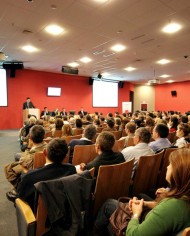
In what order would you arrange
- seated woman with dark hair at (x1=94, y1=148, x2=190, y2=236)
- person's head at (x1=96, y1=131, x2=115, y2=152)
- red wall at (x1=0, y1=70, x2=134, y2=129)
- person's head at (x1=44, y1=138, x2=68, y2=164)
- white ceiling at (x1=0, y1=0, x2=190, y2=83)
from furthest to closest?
red wall at (x1=0, y1=70, x2=134, y2=129), white ceiling at (x1=0, y1=0, x2=190, y2=83), person's head at (x1=96, y1=131, x2=115, y2=152), person's head at (x1=44, y1=138, x2=68, y2=164), seated woman with dark hair at (x1=94, y1=148, x2=190, y2=236)

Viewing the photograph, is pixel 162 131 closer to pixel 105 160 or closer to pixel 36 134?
pixel 105 160

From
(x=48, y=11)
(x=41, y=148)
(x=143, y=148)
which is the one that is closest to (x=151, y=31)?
(x=48, y=11)

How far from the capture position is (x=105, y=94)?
1606cm

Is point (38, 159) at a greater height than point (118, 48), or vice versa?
point (118, 48)

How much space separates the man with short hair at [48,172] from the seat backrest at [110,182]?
29 cm

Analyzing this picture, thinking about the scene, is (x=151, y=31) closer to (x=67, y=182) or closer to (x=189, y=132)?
(x=189, y=132)

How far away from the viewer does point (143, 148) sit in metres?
2.72

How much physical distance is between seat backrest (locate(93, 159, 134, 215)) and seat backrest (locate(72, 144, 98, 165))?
98cm

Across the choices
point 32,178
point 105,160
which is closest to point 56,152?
point 32,178

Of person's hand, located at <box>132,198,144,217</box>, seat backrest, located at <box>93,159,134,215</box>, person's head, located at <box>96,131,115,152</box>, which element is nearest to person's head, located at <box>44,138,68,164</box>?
seat backrest, located at <box>93,159,134,215</box>

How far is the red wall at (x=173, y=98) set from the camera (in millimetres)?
16734

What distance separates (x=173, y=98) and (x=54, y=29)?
14.5 m

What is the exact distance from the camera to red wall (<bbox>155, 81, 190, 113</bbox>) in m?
16.7

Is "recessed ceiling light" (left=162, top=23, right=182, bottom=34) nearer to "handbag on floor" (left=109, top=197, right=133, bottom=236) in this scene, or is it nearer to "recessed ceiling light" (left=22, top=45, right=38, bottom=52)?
"recessed ceiling light" (left=22, top=45, right=38, bottom=52)
